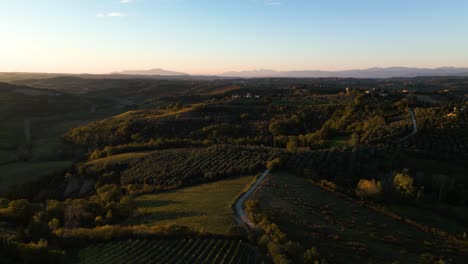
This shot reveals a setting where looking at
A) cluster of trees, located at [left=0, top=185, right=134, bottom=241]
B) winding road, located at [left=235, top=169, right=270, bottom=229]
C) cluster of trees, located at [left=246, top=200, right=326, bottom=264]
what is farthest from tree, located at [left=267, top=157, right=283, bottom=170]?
cluster of trees, located at [left=246, top=200, right=326, bottom=264]

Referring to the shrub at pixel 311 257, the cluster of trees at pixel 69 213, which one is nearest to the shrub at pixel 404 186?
the shrub at pixel 311 257

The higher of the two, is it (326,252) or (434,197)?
(326,252)

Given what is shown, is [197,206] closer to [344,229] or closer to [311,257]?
[344,229]

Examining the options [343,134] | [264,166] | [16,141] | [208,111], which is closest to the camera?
[264,166]

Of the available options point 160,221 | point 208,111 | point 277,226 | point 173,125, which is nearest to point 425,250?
point 277,226

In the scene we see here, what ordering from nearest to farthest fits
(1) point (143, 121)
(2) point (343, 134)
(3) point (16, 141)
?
(2) point (343, 134), (3) point (16, 141), (1) point (143, 121)

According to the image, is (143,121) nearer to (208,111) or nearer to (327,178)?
(208,111)
